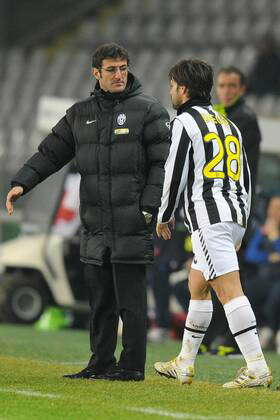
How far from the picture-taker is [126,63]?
7191 millimetres

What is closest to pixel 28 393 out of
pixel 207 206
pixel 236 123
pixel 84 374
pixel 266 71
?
pixel 84 374

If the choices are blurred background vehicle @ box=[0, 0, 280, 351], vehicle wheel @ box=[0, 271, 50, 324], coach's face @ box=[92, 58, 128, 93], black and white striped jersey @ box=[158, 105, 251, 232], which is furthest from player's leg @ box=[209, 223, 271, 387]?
vehicle wheel @ box=[0, 271, 50, 324]

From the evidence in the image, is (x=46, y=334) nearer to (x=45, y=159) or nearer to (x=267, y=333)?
(x=267, y=333)

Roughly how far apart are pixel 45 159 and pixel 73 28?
16861mm

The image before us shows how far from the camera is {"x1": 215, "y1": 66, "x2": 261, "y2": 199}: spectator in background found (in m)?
9.05

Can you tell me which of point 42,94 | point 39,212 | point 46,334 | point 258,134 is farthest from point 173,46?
point 258,134

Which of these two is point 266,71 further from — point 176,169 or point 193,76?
point 176,169

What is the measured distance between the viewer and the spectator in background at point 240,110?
9.05 metres

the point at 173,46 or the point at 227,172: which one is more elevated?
the point at 173,46

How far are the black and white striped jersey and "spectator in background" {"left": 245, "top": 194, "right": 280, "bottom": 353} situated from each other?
4.77 meters

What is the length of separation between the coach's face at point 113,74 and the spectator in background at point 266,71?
10937 mm

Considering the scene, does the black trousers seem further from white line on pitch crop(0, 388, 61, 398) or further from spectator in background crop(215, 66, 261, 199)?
spectator in background crop(215, 66, 261, 199)

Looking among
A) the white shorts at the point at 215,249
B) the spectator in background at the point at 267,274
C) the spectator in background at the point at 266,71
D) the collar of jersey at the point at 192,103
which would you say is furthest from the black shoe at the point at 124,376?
the spectator in background at the point at 266,71

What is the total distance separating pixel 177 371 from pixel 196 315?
36 cm
